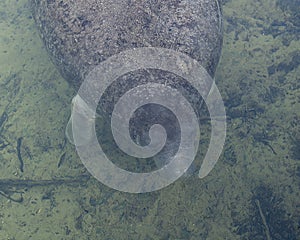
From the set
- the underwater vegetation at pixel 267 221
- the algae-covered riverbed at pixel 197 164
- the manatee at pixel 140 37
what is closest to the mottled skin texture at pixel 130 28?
the manatee at pixel 140 37

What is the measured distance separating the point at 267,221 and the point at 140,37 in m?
2.19

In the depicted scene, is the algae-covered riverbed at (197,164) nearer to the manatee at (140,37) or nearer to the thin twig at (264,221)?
the thin twig at (264,221)

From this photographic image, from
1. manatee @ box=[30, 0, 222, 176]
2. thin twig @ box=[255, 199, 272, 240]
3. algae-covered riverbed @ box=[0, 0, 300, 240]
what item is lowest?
thin twig @ box=[255, 199, 272, 240]

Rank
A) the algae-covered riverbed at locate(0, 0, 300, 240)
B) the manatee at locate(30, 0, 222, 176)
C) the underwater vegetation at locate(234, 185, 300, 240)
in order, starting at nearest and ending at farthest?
1. the manatee at locate(30, 0, 222, 176)
2. the underwater vegetation at locate(234, 185, 300, 240)
3. the algae-covered riverbed at locate(0, 0, 300, 240)

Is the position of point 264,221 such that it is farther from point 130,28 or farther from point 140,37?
point 130,28

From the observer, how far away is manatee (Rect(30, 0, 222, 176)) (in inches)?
132

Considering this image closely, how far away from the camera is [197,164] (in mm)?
4055

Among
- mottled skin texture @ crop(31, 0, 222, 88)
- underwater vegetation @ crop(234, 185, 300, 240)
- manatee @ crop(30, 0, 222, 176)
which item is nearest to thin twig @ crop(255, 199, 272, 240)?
underwater vegetation @ crop(234, 185, 300, 240)

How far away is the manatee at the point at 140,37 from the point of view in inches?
132

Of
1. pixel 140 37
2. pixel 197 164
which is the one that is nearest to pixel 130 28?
pixel 140 37

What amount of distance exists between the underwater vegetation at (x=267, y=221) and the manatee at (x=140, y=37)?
1.04 metres

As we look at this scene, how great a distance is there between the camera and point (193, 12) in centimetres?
356

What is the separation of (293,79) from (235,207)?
5.79 ft

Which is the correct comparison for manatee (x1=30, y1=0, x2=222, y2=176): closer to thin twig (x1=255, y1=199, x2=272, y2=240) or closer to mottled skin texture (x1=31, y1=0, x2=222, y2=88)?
mottled skin texture (x1=31, y1=0, x2=222, y2=88)
